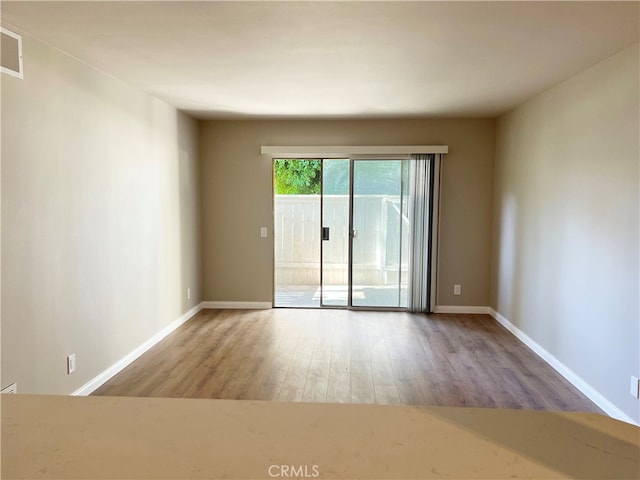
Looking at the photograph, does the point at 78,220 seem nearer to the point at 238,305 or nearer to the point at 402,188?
the point at 238,305

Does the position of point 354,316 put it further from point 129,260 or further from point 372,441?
point 372,441

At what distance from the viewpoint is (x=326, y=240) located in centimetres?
562

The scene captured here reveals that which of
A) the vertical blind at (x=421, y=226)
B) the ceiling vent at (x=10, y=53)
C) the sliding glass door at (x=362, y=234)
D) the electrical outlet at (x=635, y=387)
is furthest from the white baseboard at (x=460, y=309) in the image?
the ceiling vent at (x=10, y=53)

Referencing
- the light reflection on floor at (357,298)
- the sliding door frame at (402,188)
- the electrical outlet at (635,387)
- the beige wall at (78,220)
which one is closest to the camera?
the beige wall at (78,220)

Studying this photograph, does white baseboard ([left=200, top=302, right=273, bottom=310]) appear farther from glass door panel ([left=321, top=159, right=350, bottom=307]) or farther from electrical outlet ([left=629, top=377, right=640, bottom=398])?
electrical outlet ([left=629, top=377, right=640, bottom=398])

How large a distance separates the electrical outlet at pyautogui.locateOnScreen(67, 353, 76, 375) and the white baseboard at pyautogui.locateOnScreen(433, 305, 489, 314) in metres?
4.01

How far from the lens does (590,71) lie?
316cm

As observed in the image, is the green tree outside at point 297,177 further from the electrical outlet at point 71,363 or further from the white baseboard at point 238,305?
the electrical outlet at point 71,363

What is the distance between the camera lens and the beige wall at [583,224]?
274 cm

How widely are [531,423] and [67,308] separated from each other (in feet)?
9.72

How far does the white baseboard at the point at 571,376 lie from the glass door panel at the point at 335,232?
2025 millimetres

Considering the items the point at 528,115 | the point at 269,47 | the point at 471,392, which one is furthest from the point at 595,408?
the point at 269,47

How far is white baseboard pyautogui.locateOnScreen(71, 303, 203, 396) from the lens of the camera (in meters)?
3.11

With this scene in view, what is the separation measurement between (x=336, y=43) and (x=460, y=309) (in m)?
3.88
